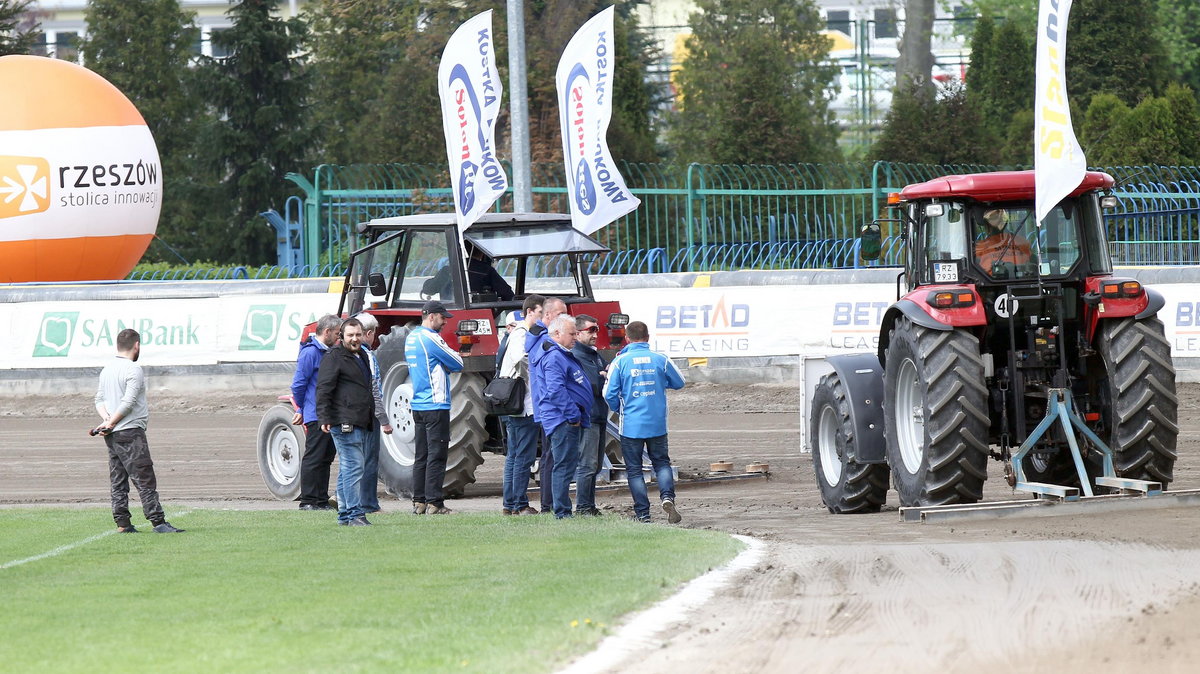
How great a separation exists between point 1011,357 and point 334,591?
197 inches

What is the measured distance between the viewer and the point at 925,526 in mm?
11203

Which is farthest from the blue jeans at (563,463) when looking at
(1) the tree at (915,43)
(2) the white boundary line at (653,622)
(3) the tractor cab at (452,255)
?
(1) the tree at (915,43)

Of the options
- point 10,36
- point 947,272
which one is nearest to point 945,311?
point 947,272

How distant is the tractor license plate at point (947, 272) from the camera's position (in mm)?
12008

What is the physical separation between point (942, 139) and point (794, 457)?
45.2ft

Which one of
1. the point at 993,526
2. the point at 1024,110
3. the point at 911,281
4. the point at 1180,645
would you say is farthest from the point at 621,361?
the point at 1024,110

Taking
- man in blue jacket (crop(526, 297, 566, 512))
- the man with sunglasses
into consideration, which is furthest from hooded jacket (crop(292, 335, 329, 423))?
the man with sunglasses

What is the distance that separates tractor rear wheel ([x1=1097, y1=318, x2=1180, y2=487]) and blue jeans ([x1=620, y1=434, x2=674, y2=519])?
121 inches

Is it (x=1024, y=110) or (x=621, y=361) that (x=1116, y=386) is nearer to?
(x=621, y=361)

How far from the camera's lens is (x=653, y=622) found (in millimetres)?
7805

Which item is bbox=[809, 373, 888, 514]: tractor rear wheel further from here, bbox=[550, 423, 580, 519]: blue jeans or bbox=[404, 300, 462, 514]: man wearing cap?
bbox=[404, 300, 462, 514]: man wearing cap

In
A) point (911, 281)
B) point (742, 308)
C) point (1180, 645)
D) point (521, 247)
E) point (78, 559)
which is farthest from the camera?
point (742, 308)

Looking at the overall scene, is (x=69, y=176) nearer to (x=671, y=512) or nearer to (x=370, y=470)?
(x=370, y=470)

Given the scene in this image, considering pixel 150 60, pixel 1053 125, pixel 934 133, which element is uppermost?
pixel 150 60
